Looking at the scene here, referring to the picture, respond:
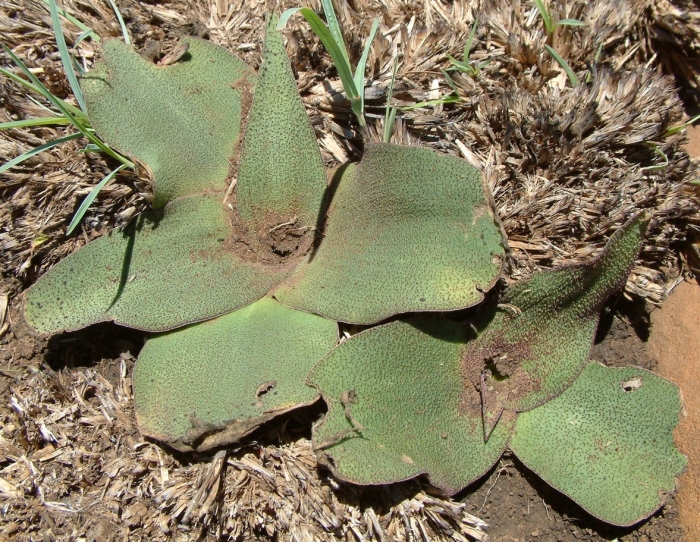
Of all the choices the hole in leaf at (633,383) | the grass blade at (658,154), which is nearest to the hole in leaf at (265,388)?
the hole in leaf at (633,383)

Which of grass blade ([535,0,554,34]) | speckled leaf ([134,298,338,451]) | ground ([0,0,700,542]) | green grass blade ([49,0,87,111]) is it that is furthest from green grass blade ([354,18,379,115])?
green grass blade ([49,0,87,111])

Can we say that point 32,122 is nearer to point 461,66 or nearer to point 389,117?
point 389,117

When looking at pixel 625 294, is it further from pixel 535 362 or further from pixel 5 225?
pixel 5 225

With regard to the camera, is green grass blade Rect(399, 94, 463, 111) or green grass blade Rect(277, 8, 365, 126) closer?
green grass blade Rect(277, 8, 365, 126)

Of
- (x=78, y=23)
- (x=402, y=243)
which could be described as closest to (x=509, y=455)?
(x=402, y=243)

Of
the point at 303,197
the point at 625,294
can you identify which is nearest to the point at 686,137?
the point at 625,294

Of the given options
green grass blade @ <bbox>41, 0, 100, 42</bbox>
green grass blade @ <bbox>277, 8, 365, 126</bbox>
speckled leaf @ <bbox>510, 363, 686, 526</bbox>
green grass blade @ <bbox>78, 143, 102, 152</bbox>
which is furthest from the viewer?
green grass blade @ <bbox>41, 0, 100, 42</bbox>

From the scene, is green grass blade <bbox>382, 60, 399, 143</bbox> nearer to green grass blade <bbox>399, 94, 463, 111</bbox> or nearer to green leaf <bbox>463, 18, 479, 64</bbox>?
green grass blade <bbox>399, 94, 463, 111</bbox>

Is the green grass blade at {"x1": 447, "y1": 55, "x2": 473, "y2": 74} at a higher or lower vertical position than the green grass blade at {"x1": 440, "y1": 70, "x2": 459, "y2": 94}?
higher

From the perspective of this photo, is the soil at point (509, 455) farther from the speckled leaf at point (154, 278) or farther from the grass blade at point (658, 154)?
the grass blade at point (658, 154)
